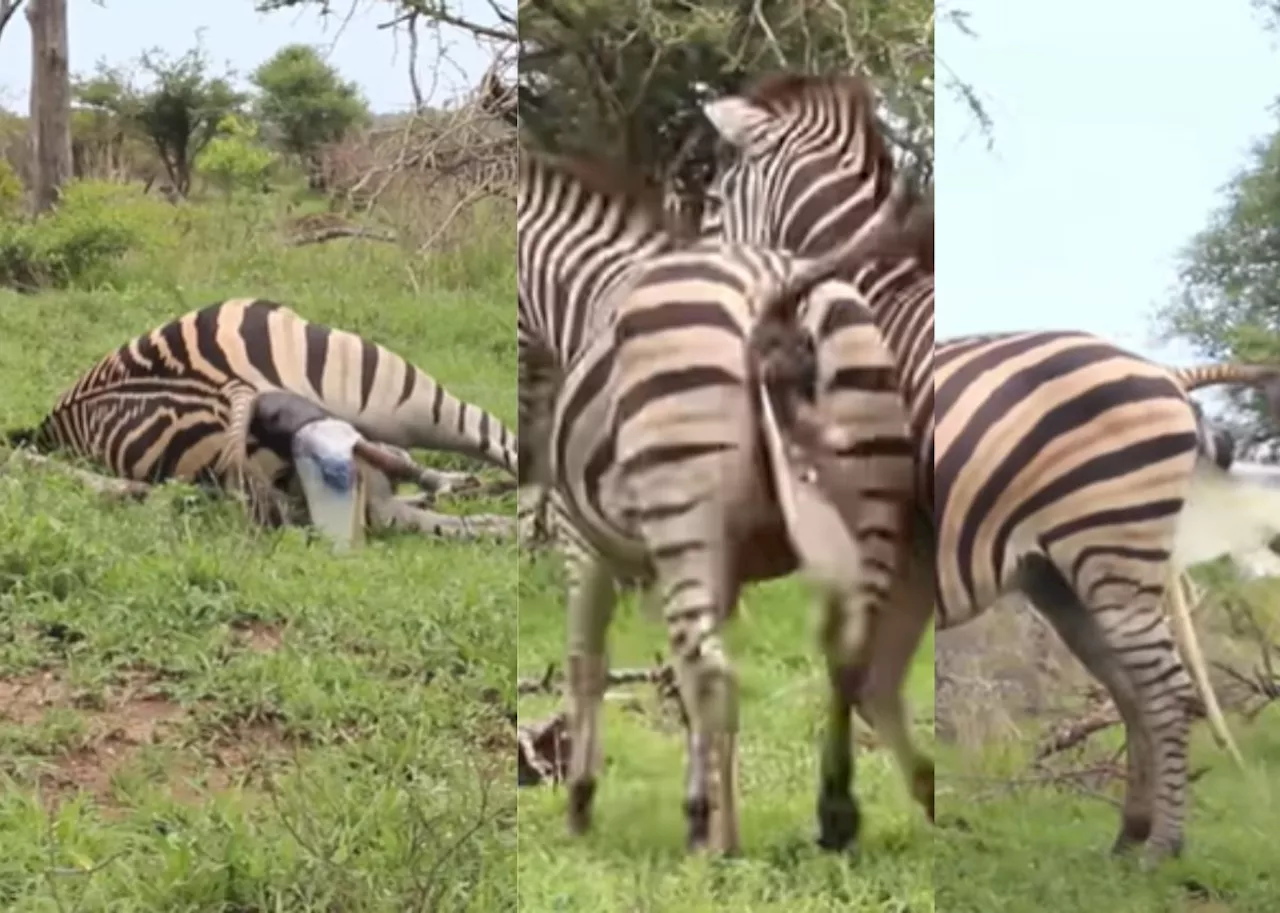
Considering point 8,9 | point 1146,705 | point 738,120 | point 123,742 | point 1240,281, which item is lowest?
point 123,742

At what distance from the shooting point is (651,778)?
2.57 meters

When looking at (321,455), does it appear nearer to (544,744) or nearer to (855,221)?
(544,744)

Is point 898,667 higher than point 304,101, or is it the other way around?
point 304,101

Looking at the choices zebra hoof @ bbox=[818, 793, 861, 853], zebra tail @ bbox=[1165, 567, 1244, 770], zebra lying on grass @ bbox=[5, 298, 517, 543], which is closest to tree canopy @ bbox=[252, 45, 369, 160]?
zebra lying on grass @ bbox=[5, 298, 517, 543]

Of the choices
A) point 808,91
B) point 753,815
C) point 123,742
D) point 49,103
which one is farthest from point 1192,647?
point 49,103

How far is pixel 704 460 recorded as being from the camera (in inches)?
98.7

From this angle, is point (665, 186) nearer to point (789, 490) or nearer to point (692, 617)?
point (789, 490)

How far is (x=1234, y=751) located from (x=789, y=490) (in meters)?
0.77

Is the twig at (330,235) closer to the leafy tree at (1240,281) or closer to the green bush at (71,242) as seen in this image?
the green bush at (71,242)

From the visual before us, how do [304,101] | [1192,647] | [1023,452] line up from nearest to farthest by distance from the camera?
1. [1192,647]
2. [1023,452]
3. [304,101]

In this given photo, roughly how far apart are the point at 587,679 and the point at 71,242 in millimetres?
1104

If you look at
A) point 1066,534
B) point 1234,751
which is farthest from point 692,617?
point 1234,751

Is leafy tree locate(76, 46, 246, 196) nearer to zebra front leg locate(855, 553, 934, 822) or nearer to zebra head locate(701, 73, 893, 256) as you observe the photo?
zebra head locate(701, 73, 893, 256)

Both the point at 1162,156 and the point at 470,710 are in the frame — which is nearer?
the point at 1162,156
